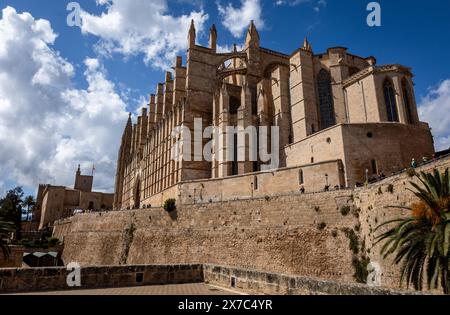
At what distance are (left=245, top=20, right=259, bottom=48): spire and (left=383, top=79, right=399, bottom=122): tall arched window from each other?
1591 centimetres

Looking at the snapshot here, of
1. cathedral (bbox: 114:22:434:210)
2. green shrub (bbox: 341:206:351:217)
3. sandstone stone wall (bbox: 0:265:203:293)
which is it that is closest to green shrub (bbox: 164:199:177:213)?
cathedral (bbox: 114:22:434:210)

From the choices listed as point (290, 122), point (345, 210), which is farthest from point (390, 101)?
point (345, 210)

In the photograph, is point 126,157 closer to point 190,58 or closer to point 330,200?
point 190,58

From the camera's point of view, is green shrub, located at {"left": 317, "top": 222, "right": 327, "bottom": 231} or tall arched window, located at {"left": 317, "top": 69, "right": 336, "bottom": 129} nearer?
green shrub, located at {"left": 317, "top": 222, "right": 327, "bottom": 231}

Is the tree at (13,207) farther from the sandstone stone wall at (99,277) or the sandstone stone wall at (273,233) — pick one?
the sandstone stone wall at (99,277)

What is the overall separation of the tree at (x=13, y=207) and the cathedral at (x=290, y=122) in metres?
20.2

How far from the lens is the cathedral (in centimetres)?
1877

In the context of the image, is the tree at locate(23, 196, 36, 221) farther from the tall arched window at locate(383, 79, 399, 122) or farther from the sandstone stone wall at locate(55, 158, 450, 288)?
the tall arched window at locate(383, 79, 399, 122)
